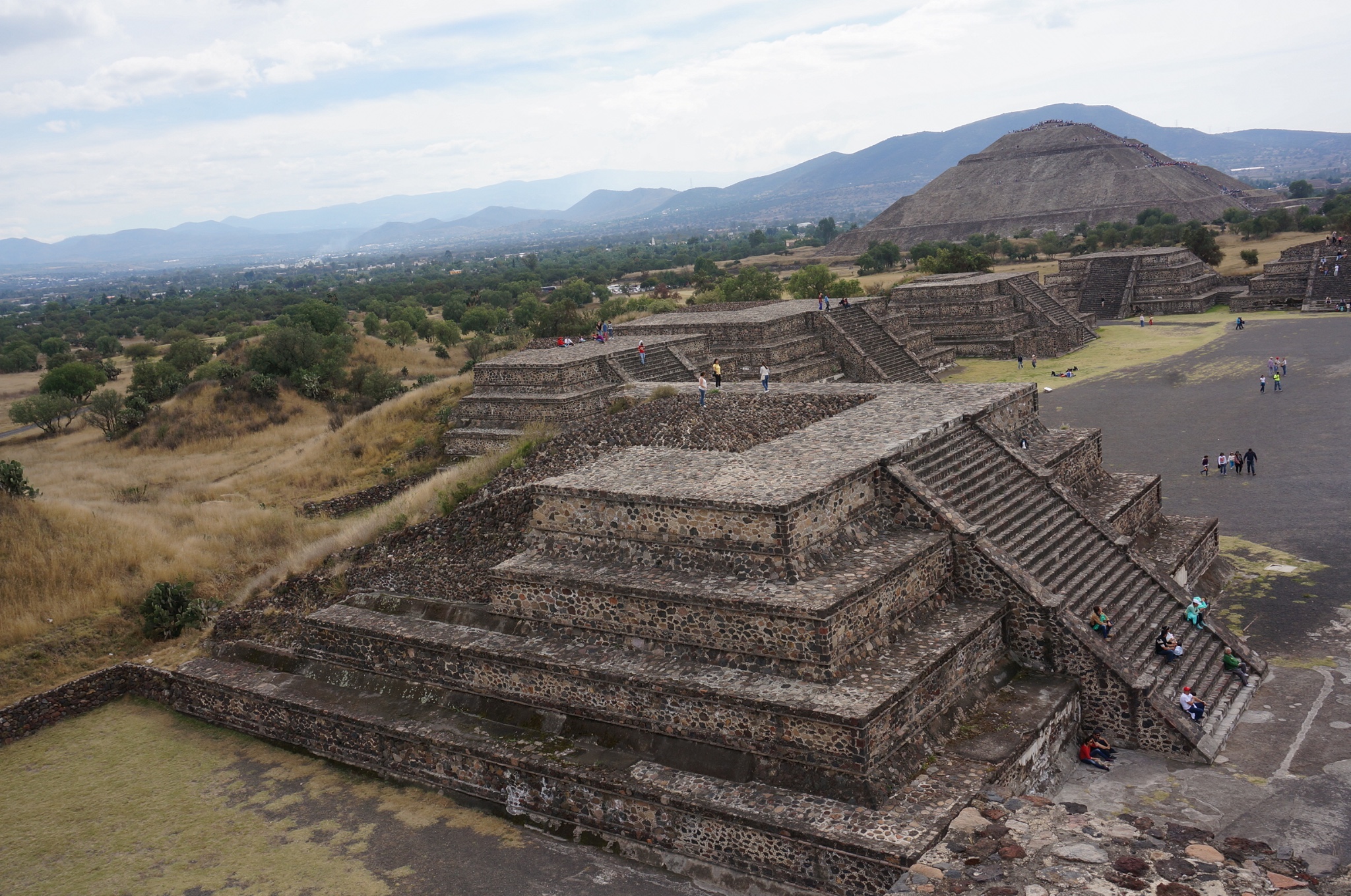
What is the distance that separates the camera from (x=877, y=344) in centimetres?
2700

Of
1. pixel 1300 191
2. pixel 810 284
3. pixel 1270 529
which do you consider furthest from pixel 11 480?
pixel 1300 191

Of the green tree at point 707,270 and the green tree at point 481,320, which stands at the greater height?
the green tree at point 707,270

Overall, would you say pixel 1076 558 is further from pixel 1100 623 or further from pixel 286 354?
pixel 286 354

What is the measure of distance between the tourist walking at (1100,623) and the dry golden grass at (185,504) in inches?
390

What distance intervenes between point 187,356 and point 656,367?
3193cm

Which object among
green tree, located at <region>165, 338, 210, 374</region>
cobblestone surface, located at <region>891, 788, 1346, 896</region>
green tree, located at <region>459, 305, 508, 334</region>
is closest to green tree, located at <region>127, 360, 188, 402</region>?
green tree, located at <region>165, 338, 210, 374</region>

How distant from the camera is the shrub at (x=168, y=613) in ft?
43.9

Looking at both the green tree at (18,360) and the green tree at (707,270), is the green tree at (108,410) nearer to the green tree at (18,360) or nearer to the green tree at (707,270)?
the green tree at (18,360)

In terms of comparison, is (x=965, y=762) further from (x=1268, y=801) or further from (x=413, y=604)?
(x=413, y=604)

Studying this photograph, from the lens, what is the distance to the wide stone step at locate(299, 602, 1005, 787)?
7641 mm

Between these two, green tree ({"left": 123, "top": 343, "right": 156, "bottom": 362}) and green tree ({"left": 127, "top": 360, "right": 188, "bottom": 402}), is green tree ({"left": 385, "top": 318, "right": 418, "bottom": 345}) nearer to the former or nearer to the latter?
green tree ({"left": 127, "top": 360, "right": 188, "bottom": 402})

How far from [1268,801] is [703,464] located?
6.28 meters

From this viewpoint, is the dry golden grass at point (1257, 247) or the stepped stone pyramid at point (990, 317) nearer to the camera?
the stepped stone pyramid at point (990, 317)

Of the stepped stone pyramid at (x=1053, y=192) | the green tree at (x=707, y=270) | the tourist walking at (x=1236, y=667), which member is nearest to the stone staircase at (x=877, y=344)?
the tourist walking at (x=1236, y=667)
